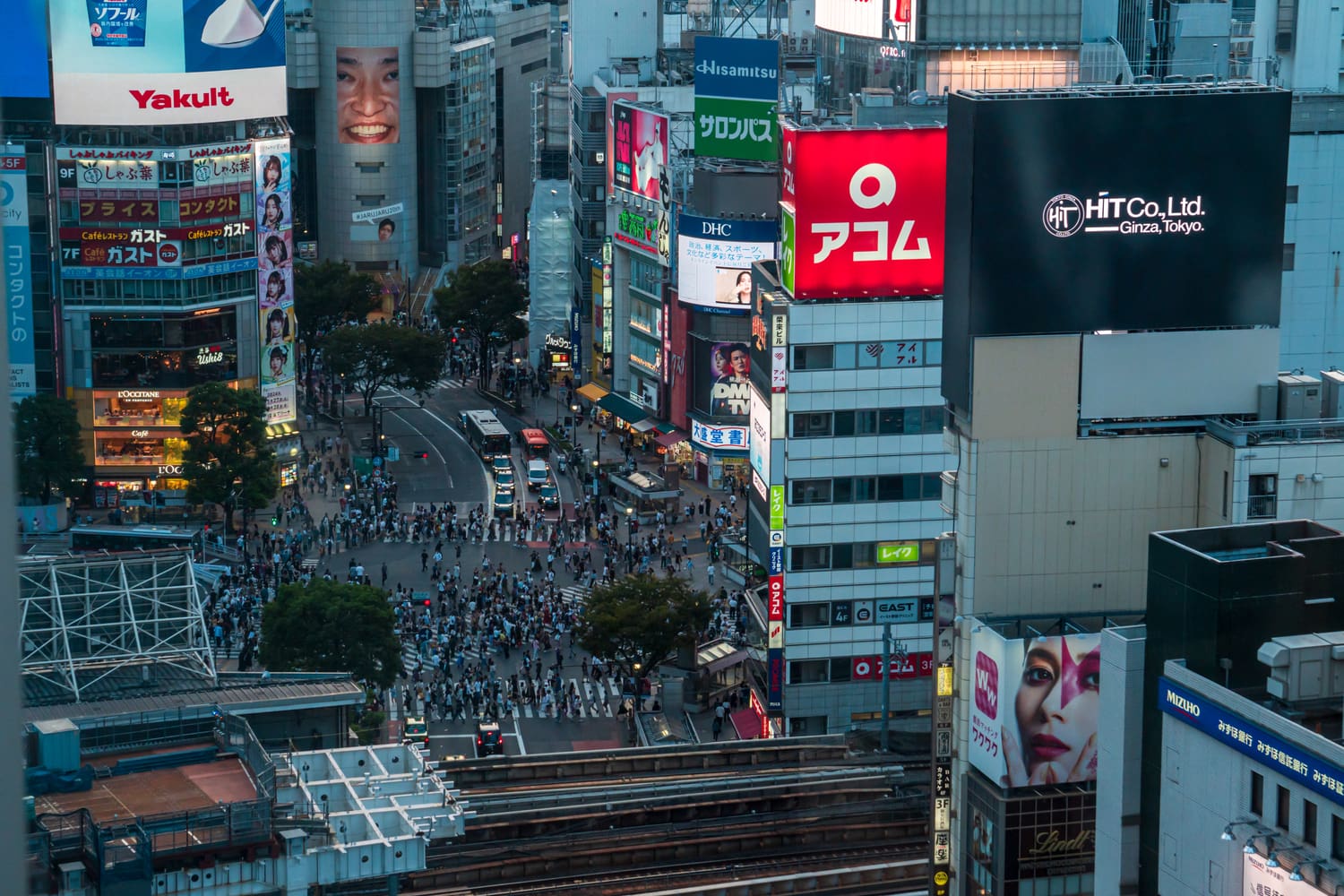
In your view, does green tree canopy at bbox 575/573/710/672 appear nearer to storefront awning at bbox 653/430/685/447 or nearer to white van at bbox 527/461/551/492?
white van at bbox 527/461/551/492

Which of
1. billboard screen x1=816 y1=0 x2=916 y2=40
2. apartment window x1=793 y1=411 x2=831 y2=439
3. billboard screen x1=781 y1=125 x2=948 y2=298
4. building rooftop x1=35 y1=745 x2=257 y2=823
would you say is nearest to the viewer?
building rooftop x1=35 y1=745 x2=257 y2=823

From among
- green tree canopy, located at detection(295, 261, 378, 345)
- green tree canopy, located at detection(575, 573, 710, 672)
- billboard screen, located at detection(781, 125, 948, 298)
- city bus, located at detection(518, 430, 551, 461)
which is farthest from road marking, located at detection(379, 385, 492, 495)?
billboard screen, located at detection(781, 125, 948, 298)

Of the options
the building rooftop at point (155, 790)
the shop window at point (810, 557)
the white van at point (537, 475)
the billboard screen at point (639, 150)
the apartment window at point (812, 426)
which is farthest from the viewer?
the billboard screen at point (639, 150)

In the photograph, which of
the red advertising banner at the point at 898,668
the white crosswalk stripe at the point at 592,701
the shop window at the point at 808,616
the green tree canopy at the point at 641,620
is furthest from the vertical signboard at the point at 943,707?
the white crosswalk stripe at the point at 592,701

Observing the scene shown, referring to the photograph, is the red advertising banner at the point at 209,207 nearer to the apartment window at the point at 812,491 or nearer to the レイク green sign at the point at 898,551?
the apartment window at the point at 812,491

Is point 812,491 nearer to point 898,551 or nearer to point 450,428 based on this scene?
point 898,551

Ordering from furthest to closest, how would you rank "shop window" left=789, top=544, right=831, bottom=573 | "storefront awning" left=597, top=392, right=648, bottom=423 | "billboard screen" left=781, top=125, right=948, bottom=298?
"storefront awning" left=597, top=392, right=648, bottom=423 < "shop window" left=789, top=544, right=831, bottom=573 < "billboard screen" left=781, top=125, right=948, bottom=298
